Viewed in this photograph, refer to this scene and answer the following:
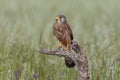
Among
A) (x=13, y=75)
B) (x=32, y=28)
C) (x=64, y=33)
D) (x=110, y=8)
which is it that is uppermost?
(x=110, y=8)

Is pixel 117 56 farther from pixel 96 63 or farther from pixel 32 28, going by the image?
pixel 32 28

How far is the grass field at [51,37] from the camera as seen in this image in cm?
470

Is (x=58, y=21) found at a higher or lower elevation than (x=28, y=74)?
higher

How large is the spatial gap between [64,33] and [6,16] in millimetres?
6480

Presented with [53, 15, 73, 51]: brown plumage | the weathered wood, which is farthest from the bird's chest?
the weathered wood

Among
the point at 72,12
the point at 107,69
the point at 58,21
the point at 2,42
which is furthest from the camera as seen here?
the point at 72,12

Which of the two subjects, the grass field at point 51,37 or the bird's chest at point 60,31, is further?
the grass field at point 51,37

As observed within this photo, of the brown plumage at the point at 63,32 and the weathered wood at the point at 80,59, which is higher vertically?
the brown plumage at the point at 63,32

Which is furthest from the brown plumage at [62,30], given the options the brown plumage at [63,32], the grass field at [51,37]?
the grass field at [51,37]

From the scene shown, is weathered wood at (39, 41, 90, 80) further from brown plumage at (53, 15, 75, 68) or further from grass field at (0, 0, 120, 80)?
grass field at (0, 0, 120, 80)

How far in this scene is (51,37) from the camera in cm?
571

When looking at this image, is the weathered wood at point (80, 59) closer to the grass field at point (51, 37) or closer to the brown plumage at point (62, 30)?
the brown plumage at point (62, 30)

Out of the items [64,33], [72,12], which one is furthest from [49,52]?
[72,12]

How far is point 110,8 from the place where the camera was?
1170 centimetres
